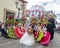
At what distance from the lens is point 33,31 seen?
9289mm

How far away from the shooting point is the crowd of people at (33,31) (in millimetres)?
8703

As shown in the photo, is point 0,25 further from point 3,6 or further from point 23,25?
point 3,6

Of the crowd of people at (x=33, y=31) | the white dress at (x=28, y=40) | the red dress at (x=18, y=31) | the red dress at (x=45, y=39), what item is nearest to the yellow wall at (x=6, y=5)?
the crowd of people at (x=33, y=31)

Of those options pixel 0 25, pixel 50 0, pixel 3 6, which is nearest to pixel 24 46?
pixel 0 25

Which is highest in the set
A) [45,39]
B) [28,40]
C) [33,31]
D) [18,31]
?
[33,31]

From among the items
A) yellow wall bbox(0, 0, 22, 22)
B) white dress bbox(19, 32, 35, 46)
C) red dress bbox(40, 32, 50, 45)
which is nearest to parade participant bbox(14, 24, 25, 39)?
red dress bbox(40, 32, 50, 45)

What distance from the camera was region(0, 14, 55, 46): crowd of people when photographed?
870 cm

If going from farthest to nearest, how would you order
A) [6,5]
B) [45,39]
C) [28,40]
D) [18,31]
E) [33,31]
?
1. [6,5]
2. [18,31]
3. [45,39]
4. [33,31]
5. [28,40]

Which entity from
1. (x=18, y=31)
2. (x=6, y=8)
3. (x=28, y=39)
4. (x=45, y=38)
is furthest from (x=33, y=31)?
(x=6, y=8)

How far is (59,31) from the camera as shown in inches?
941

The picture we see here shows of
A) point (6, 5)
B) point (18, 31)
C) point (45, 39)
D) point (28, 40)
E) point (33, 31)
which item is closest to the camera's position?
point (28, 40)

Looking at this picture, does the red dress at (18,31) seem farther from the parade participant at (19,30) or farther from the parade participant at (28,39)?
the parade participant at (28,39)

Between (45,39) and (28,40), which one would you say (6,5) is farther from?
(28,40)

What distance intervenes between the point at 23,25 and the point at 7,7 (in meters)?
10.4
